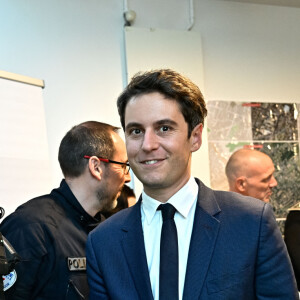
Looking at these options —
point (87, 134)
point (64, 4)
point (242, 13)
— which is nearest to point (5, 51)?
point (64, 4)

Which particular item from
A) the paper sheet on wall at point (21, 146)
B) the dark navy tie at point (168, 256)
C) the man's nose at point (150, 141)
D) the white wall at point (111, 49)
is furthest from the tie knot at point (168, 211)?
the white wall at point (111, 49)

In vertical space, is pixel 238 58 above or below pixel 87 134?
above

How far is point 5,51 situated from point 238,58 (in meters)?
1.81

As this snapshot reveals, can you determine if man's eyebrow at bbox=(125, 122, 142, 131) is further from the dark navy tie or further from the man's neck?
the man's neck

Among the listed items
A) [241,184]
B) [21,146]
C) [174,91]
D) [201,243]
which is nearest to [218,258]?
[201,243]

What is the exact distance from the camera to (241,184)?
3344 mm

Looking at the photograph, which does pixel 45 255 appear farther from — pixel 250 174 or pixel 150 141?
pixel 250 174

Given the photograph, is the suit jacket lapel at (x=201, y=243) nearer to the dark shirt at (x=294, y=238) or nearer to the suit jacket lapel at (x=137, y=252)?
the suit jacket lapel at (x=137, y=252)

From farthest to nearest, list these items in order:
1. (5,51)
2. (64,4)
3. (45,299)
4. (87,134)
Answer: (64,4), (5,51), (87,134), (45,299)

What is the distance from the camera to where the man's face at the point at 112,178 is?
7.52 feet

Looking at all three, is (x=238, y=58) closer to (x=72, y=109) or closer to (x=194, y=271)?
(x=72, y=109)

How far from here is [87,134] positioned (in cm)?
232

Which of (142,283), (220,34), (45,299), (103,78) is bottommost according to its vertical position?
(45,299)

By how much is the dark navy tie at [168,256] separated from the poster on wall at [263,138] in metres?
2.36
